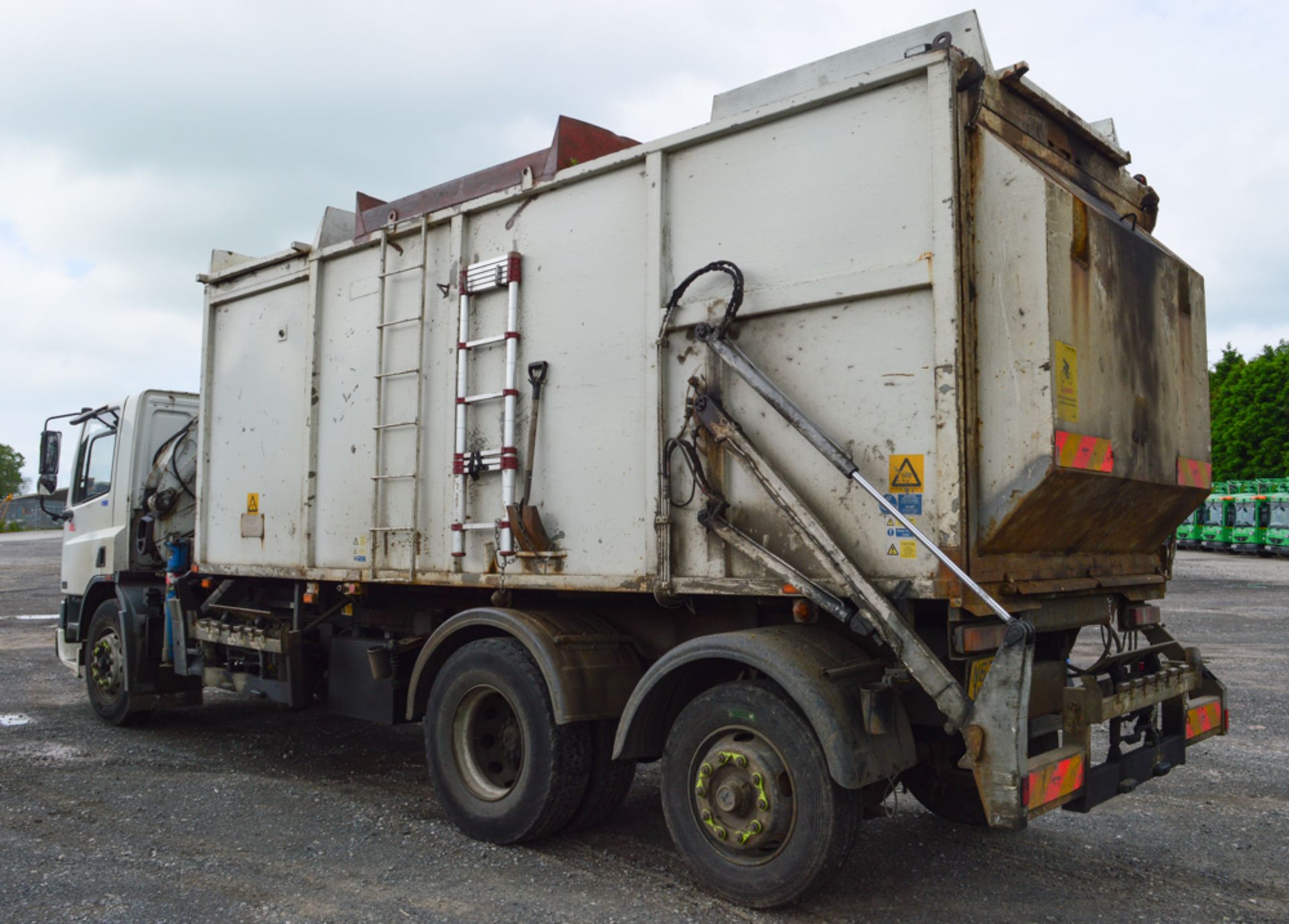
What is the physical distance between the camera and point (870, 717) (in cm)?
377

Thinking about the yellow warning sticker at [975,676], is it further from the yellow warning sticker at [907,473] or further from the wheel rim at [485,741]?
the wheel rim at [485,741]

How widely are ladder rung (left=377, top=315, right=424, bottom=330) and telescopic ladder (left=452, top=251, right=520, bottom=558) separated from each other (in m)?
0.41

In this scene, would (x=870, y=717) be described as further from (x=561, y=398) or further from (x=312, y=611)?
(x=312, y=611)

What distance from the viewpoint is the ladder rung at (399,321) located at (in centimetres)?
589

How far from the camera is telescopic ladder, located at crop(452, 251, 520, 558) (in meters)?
5.21

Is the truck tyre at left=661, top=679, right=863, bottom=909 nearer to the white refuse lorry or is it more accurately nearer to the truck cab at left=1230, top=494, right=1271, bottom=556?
the white refuse lorry

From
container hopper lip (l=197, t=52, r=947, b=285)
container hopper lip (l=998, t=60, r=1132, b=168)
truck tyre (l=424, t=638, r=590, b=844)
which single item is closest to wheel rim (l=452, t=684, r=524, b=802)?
truck tyre (l=424, t=638, r=590, b=844)

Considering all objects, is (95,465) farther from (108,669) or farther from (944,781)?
(944,781)

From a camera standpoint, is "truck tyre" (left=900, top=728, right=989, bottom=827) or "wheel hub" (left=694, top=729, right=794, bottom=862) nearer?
"wheel hub" (left=694, top=729, right=794, bottom=862)

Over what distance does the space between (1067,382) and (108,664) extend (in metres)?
7.33

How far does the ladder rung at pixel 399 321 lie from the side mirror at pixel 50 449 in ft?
13.8

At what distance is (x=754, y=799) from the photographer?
13.1 ft

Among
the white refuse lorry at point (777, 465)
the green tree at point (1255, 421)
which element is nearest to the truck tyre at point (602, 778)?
the white refuse lorry at point (777, 465)

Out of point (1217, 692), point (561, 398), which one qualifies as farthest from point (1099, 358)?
point (561, 398)
